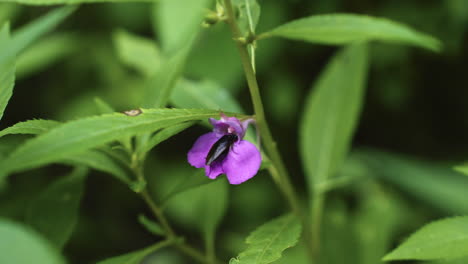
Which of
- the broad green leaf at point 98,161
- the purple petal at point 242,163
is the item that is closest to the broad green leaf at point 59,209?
the broad green leaf at point 98,161

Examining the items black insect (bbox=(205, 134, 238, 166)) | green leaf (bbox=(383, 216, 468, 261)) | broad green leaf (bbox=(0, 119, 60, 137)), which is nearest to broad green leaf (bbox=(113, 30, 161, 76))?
black insect (bbox=(205, 134, 238, 166))

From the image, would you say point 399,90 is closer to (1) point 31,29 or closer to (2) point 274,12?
(2) point 274,12

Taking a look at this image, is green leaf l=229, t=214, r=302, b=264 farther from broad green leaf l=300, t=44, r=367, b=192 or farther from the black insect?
broad green leaf l=300, t=44, r=367, b=192

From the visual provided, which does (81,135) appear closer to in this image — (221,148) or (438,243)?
(221,148)

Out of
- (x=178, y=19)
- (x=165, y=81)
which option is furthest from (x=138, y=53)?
(x=165, y=81)

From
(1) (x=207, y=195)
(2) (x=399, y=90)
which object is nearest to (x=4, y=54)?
(1) (x=207, y=195)
